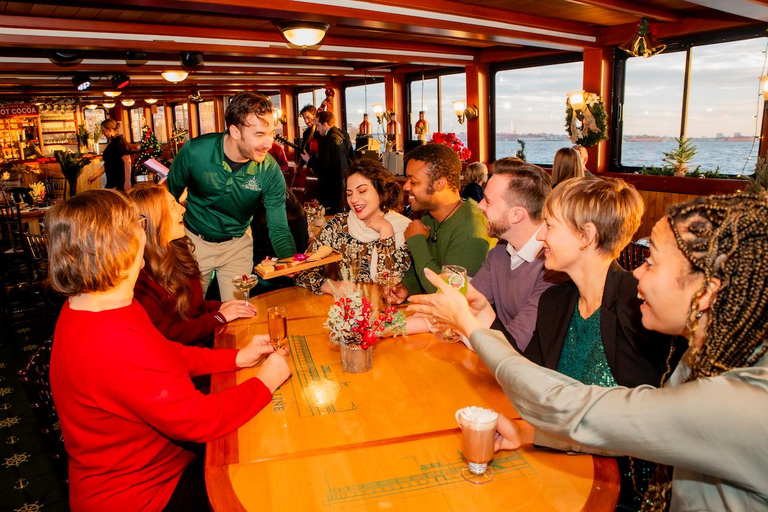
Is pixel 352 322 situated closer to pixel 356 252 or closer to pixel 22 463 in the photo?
pixel 356 252

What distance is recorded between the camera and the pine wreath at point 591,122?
7.23 m

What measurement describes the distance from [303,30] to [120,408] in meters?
4.38

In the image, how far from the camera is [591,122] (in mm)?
7266

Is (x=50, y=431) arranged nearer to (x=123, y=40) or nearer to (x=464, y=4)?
(x=464, y=4)

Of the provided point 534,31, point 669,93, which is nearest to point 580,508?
point 534,31

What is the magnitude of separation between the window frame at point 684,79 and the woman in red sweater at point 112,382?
22.6 feet

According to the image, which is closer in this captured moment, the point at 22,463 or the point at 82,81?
the point at 22,463

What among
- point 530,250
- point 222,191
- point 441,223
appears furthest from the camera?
point 222,191

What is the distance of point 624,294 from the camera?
163 centimetres

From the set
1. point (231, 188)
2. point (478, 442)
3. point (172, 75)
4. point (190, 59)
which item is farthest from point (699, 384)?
point (172, 75)

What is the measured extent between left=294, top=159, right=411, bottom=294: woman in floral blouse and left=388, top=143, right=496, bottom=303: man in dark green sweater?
12cm

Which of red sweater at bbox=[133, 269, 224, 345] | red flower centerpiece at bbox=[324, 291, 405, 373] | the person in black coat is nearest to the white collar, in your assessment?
red flower centerpiece at bbox=[324, 291, 405, 373]

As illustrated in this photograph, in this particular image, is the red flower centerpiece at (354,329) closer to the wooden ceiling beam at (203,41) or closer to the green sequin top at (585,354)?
the green sequin top at (585,354)

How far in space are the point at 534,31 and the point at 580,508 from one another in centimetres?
672
